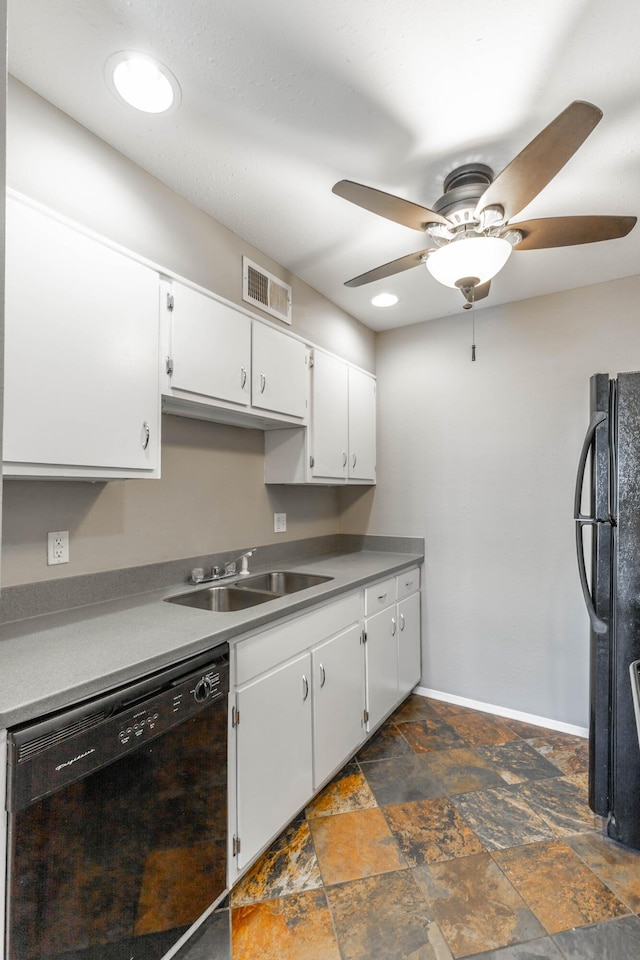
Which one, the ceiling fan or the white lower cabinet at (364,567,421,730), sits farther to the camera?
the white lower cabinet at (364,567,421,730)

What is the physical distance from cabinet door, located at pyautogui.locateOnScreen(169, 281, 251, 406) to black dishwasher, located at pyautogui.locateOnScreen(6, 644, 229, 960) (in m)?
1.01

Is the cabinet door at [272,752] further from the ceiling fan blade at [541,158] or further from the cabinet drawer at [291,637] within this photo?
the ceiling fan blade at [541,158]

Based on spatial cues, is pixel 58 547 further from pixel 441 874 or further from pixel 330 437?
pixel 441 874

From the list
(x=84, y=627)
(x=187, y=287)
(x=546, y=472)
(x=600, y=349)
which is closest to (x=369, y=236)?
(x=187, y=287)

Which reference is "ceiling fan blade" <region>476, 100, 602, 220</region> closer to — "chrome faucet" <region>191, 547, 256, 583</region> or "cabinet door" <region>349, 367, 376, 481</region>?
"cabinet door" <region>349, 367, 376, 481</region>

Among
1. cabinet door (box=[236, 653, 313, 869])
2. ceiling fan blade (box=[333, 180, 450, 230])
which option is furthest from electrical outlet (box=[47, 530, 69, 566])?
ceiling fan blade (box=[333, 180, 450, 230])

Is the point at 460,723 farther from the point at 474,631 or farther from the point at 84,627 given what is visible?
the point at 84,627

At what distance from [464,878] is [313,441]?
1956 millimetres

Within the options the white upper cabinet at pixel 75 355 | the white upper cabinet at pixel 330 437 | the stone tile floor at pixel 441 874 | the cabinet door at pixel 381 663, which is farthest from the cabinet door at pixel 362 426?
the stone tile floor at pixel 441 874

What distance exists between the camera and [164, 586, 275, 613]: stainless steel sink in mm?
2020

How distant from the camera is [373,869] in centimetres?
172

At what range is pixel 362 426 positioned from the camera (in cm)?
314

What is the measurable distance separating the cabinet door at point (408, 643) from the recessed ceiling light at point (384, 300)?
1.85m

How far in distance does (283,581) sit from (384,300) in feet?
5.85
